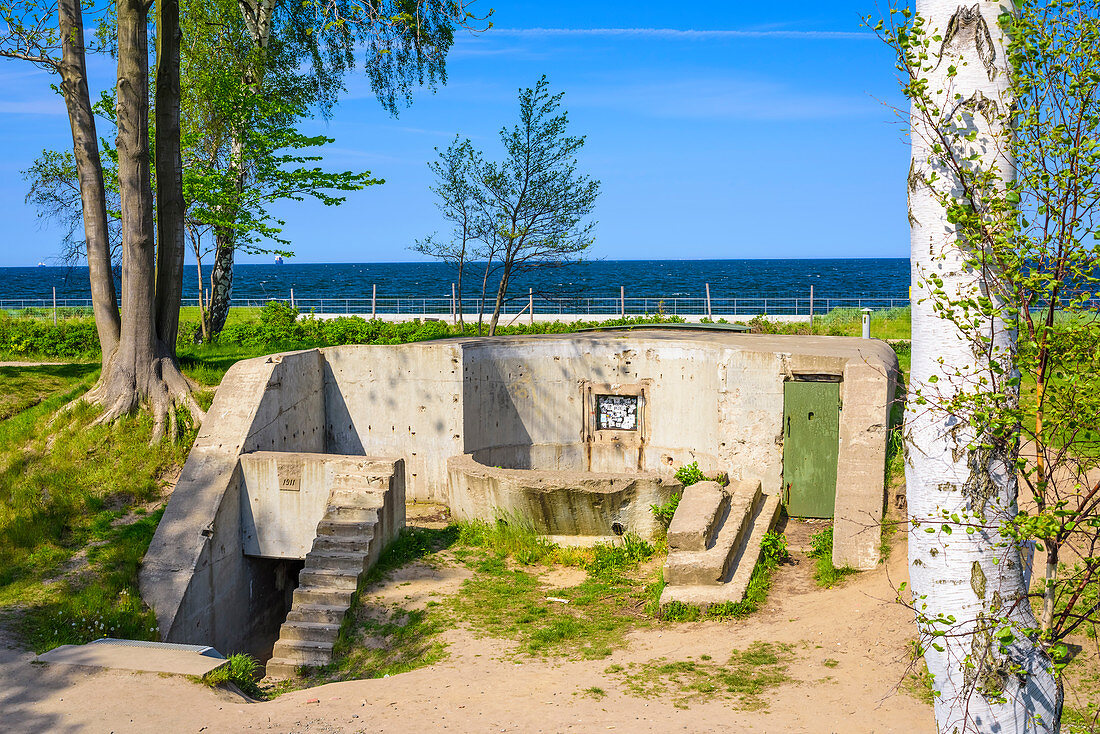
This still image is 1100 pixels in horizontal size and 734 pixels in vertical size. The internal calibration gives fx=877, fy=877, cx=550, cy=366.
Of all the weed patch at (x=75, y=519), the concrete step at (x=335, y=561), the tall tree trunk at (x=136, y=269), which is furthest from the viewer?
the tall tree trunk at (x=136, y=269)

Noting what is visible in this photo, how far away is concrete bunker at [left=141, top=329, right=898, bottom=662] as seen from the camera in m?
10.9

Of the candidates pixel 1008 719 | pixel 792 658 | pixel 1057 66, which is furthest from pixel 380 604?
pixel 1057 66

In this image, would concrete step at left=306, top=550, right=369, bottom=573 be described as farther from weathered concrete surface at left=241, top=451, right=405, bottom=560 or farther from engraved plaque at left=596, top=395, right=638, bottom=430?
engraved plaque at left=596, top=395, right=638, bottom=430

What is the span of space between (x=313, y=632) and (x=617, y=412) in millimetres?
6912

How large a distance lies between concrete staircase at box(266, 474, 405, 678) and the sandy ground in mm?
1794

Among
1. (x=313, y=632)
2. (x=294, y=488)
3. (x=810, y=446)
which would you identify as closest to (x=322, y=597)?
(x=313, y=632)

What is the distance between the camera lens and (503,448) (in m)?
15.4

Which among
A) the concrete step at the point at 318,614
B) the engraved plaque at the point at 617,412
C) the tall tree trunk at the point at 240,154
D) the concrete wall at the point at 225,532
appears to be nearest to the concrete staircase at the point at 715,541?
the engraved plaque at the point at 617,412

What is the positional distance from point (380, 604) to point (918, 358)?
8015 mm

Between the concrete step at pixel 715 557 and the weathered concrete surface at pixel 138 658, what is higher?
the concrete step at pixel 715 557

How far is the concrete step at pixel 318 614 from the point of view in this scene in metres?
10.1

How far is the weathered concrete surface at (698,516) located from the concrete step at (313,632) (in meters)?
4.06

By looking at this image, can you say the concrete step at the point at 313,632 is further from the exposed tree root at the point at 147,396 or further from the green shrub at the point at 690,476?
the green shrub at the point at 690,476

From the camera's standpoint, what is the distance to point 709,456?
46.3 ft
